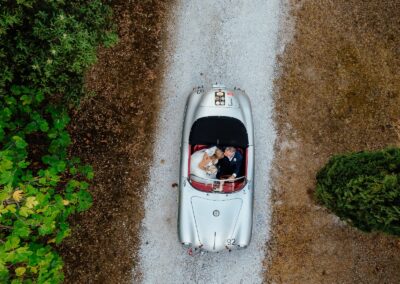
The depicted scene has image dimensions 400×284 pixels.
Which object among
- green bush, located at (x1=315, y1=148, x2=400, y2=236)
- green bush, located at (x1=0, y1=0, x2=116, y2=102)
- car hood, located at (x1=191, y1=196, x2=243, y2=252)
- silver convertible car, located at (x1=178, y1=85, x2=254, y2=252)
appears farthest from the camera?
car hood, located at (x1=191, y1=196, x2=243, y2=252)

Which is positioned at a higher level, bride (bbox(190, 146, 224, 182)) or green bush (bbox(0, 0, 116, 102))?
green bush (bbox(0, 0, 116, 102))

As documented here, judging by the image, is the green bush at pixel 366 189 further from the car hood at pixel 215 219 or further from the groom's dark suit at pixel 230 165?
the car hood at pixel 215 219

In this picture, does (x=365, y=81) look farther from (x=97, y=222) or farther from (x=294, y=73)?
(x=97, y=222)

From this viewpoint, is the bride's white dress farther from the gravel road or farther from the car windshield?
the gravel road

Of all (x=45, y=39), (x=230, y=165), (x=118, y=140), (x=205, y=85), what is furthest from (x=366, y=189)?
(x=45, y=39)

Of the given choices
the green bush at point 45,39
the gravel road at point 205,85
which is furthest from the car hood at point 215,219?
the green bush at point 45,39

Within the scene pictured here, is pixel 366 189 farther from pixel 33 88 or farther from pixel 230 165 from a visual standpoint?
pixel 33 88

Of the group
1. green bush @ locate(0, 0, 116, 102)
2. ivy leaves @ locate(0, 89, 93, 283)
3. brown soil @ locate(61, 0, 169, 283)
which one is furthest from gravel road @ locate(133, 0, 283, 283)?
green bush @ locate(0, 0, 116, 102)

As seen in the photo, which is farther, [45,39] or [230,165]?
[230,165]
